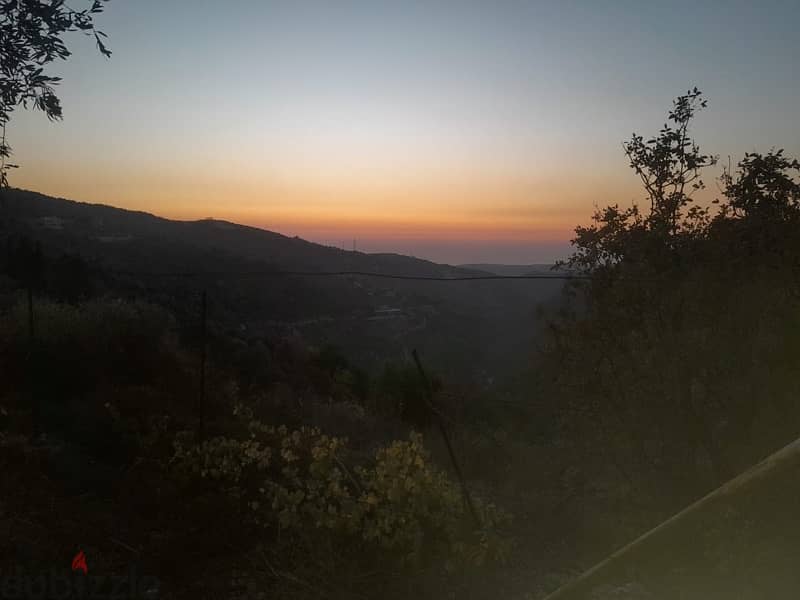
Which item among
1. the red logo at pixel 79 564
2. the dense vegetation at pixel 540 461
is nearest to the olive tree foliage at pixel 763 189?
the dense vegetation at pixel 540 461

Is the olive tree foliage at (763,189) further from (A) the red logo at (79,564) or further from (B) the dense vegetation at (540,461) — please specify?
(A) the red logo at (79,564)

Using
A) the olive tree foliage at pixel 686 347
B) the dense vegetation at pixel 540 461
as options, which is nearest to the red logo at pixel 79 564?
the dense vegetation at pixel 540 461

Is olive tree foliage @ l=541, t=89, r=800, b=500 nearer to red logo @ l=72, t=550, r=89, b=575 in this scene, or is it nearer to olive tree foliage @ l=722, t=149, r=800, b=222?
olive tree foliage @ l=722, t=149, r=800, b=222

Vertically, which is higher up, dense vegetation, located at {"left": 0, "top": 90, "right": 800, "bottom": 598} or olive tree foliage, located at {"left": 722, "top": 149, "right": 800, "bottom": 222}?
olive tree foliage, located at {"left": 722, "top": 149, "right": 800, "bottom": 222}

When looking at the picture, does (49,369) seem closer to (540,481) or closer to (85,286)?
(540,481)

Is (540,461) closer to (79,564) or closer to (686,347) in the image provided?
(686,347)

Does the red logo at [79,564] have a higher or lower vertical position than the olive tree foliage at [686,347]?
lower

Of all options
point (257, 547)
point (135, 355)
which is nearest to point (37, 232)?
point (135, 355)

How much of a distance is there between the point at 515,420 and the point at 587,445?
6.77 metres

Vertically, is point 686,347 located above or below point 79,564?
above

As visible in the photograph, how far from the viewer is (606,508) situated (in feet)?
19.2

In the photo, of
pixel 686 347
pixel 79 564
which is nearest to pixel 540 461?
pixel 686 347

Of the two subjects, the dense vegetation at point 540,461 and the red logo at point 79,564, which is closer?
the red logo at point 79,564

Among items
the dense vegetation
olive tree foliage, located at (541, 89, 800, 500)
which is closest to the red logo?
the dense vegetation
